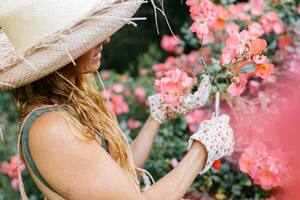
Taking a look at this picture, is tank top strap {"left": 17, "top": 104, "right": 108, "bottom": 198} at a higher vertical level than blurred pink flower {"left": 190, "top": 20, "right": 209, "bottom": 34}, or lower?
lower

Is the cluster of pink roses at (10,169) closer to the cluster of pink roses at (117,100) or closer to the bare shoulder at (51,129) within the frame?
the cluster of pink roses at (117,100)

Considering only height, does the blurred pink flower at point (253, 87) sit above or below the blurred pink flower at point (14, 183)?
above

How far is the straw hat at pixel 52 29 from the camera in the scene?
6.15 ft

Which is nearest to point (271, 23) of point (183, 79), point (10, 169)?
point (183, 79)

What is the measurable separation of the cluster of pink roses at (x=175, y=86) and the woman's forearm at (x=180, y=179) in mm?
234

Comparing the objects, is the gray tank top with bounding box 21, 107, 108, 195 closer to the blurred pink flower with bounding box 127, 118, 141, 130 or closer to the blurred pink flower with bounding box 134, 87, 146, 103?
the blurred pink flower with bounding box 127, 118, 141, 130

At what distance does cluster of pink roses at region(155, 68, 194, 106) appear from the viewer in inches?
88.0

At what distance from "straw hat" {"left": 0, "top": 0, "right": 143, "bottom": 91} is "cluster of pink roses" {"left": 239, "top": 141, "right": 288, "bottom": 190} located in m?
0.72

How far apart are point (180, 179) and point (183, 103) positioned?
1.22ft

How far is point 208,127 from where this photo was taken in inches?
Result: 81.7

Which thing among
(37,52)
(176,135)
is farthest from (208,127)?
(176,135)

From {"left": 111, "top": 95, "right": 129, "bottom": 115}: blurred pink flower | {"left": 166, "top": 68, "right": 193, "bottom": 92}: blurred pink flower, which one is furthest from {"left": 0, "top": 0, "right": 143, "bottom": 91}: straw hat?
{"left": 111, "top": 95, "right": 129, "bottom": 115}: blurred pink flower

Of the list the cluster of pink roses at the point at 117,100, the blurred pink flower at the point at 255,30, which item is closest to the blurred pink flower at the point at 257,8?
the blurred pink flower at the point at 255,30

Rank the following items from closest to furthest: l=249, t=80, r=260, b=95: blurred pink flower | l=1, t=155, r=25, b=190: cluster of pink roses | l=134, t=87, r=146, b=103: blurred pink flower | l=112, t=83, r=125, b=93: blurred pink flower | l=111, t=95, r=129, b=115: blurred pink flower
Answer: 1. l=249, t=80, r=260, b=95: blurred pink flower
2. l=1, t=155, r=25, b=190: cluster of pink roses
3. l=111, t=95, r=129, b=115: blurred pink flower
4. l=134, t=87, r=146, b=103: blurred pink flower
5. l=112, t=83, r=125, b=93: blurred pink flower
